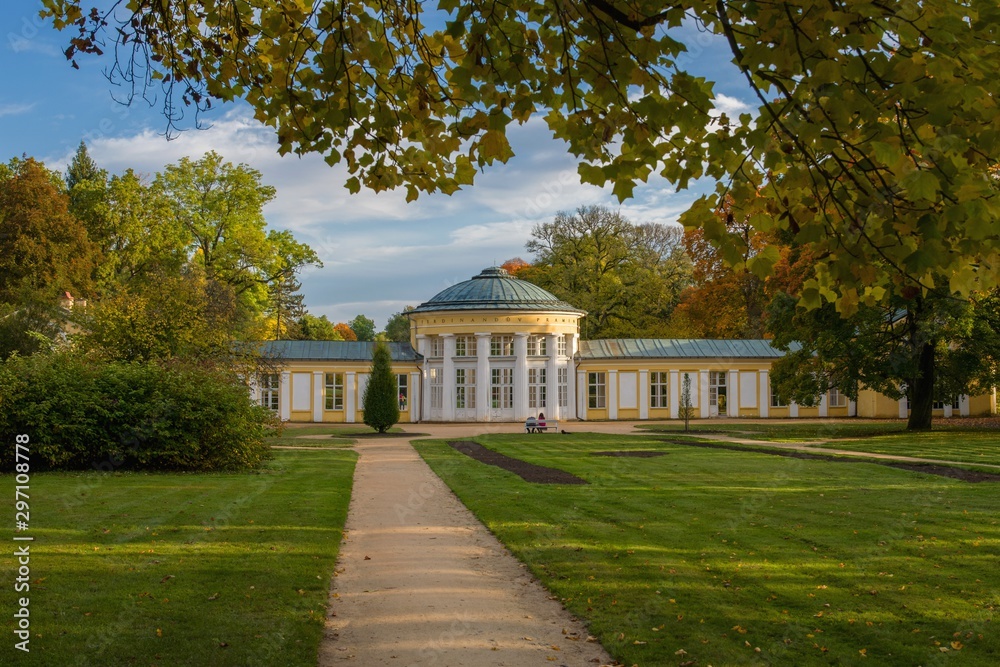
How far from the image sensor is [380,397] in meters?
32.8

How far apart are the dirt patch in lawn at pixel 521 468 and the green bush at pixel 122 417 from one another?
4971mm

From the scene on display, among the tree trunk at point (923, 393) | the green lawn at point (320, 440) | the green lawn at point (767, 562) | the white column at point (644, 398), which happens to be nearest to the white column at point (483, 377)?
the white column at point (644, 398)

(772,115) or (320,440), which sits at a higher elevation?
(772,115)

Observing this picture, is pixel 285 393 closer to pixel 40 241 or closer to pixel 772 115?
pixel 40 241

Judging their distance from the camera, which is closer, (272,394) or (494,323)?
(272,394)

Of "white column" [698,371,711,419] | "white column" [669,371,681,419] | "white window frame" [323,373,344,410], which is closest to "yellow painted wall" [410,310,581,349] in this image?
"white window frame" [323,373,344,410]

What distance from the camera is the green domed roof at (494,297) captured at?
41781mm

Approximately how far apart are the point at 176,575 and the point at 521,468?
1057 cm

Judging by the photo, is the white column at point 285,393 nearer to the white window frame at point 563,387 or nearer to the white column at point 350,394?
the white column at point 350,394

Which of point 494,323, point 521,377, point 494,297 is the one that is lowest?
point 521,377

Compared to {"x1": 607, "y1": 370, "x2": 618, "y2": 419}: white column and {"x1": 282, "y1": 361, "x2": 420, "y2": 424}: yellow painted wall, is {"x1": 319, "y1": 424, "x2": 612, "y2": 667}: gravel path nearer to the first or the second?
{"x1": 282, "y1": 361, "x2": 420, "y2": 424}: yellow painted wall

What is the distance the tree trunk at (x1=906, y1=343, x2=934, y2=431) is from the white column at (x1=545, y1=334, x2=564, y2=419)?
1735 cm

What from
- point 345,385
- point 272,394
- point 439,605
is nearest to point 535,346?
point 345,385

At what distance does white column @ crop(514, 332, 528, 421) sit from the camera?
41844 mm
